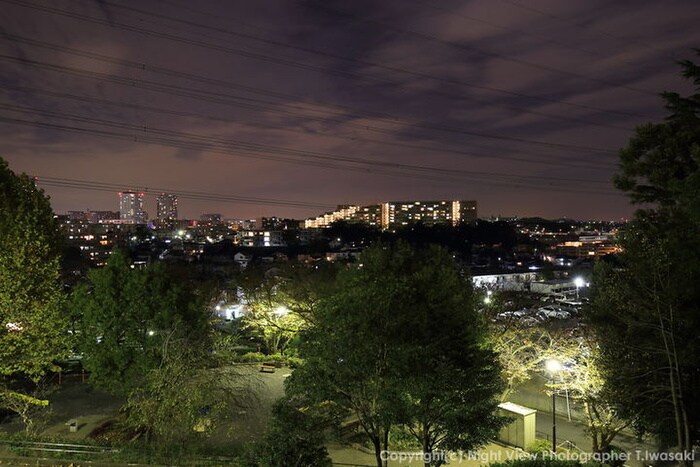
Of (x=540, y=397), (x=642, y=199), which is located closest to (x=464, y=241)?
(x=540, y=397)

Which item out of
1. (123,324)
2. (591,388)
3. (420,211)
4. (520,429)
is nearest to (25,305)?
(123,324)

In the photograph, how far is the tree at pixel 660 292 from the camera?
10.0 metres

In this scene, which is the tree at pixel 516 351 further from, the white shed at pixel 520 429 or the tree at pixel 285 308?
the tree at pixel 285 308

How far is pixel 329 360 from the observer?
9.58m

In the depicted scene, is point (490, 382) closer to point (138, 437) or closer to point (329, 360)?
point (329, 360)

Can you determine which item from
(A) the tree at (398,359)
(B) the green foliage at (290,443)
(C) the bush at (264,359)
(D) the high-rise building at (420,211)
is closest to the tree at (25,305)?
(B) the green foliage at (290,443)

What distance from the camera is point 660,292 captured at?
1005 centimetres

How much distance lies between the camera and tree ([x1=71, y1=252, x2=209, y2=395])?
1544cm

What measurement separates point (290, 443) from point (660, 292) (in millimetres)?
8172

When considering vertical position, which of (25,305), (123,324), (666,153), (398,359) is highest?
(666,153)

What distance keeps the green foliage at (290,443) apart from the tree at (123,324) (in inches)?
258

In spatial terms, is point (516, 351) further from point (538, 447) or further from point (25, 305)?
point (25, 305)

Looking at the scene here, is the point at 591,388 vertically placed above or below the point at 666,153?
below

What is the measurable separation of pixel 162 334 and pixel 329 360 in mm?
7741
